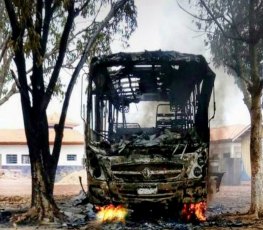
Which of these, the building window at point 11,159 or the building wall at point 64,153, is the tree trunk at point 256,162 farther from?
the building window at point 11,159

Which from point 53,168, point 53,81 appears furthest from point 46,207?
point 53,81

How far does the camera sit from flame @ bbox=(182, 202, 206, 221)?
9365 mm

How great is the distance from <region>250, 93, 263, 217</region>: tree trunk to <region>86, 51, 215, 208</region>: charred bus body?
68.8 inches

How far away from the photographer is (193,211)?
31.0ft

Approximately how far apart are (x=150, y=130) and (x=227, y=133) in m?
28.3

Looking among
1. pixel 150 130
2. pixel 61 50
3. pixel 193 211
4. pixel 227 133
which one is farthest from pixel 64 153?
pixel 193 211

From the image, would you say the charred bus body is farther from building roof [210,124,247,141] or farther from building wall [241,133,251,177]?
building wall [241,133,251,177]

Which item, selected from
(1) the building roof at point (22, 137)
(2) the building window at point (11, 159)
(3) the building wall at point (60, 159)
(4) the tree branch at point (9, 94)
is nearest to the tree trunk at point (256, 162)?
(4) the tree branch at point (9, 94)

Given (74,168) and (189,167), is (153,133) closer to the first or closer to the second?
(189,167)

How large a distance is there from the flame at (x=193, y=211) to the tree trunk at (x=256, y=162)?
162cm

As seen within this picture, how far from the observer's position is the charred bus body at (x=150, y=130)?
29.8 ft

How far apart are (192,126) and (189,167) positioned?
1008 millimetres

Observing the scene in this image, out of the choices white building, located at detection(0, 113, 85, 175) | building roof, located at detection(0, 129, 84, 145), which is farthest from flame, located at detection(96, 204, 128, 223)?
white building, located at detection(0, 113, 85, 175)

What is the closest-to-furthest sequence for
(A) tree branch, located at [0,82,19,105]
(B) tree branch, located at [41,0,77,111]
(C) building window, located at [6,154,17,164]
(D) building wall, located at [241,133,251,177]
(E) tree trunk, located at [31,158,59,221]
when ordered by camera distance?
(E) tree trunk, located at [31,158,59,221] < (B) tree branch, located at [41,0,77,111] < (A) tree branch, located at [0,82,19,105] < (D) building wall, located at [241,133,251,177] < (C) building window, located at [6,154,17,164]
